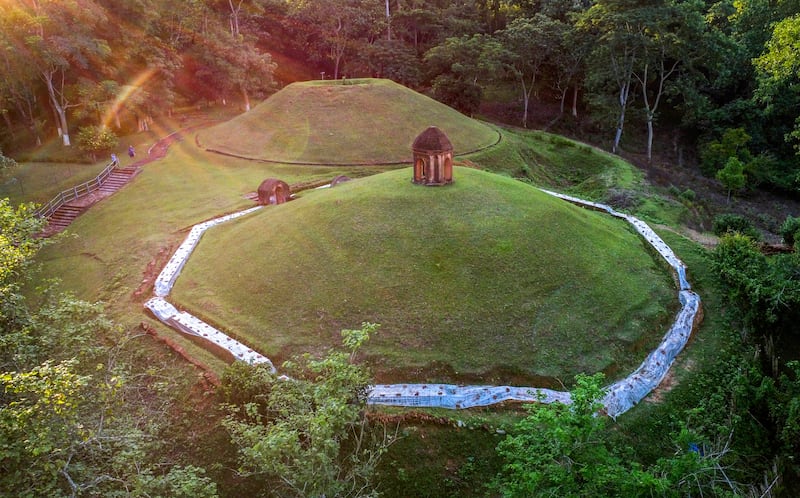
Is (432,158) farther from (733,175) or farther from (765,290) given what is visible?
(733,175)

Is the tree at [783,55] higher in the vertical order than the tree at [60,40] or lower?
lower

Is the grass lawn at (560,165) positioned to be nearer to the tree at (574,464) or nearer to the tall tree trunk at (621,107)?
the tall tree trunk at (621,107)

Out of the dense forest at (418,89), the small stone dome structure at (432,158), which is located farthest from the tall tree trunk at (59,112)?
the small stone dome structure at (432,158)

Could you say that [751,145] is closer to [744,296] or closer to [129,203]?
[744,296]

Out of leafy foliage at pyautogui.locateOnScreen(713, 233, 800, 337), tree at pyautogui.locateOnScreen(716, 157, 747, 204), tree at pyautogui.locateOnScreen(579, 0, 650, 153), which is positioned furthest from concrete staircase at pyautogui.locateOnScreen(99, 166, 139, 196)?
A: tree at pyautogui.locateOnScreen(716, 157, 747, 204)

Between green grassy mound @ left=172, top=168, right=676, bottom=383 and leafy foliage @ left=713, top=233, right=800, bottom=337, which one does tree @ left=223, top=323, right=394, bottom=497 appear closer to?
green grassy mound @ left=172, top=168, right=676, bottom=383

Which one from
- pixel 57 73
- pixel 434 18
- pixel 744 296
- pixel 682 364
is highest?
pixel 434 18

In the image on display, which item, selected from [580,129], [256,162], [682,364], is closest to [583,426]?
[682,364]
